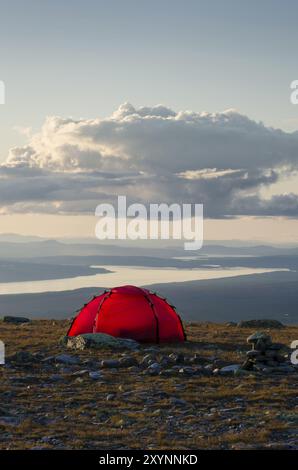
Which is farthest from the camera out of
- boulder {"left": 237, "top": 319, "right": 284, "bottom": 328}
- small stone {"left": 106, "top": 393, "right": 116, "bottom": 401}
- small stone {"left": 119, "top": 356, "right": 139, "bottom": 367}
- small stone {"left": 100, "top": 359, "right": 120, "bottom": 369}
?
boulder {"left": 237, "top": 319, "right": 284, "bottom": 328}

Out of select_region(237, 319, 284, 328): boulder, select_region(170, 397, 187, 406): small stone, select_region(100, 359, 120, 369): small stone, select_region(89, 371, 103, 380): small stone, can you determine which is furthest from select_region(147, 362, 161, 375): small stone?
select_region(237, 319, 284, 328): boulder

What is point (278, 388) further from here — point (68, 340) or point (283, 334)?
point (283, 334)

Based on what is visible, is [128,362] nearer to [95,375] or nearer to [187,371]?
[95,375]

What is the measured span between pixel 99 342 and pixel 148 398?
9.38m

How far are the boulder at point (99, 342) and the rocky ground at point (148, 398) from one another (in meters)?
0.23

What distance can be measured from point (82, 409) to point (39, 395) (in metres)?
2.43

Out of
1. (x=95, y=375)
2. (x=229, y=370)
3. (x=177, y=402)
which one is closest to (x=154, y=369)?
(x=95, y=375)

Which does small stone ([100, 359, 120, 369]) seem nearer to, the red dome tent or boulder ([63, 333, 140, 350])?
boulder ([63, 333, 140, 350])

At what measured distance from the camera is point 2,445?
1620cm

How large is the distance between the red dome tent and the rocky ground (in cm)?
128

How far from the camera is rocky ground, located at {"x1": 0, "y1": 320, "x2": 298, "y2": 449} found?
1689 centimetres

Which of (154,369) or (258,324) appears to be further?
(258,324)

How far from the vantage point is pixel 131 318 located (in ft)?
106
